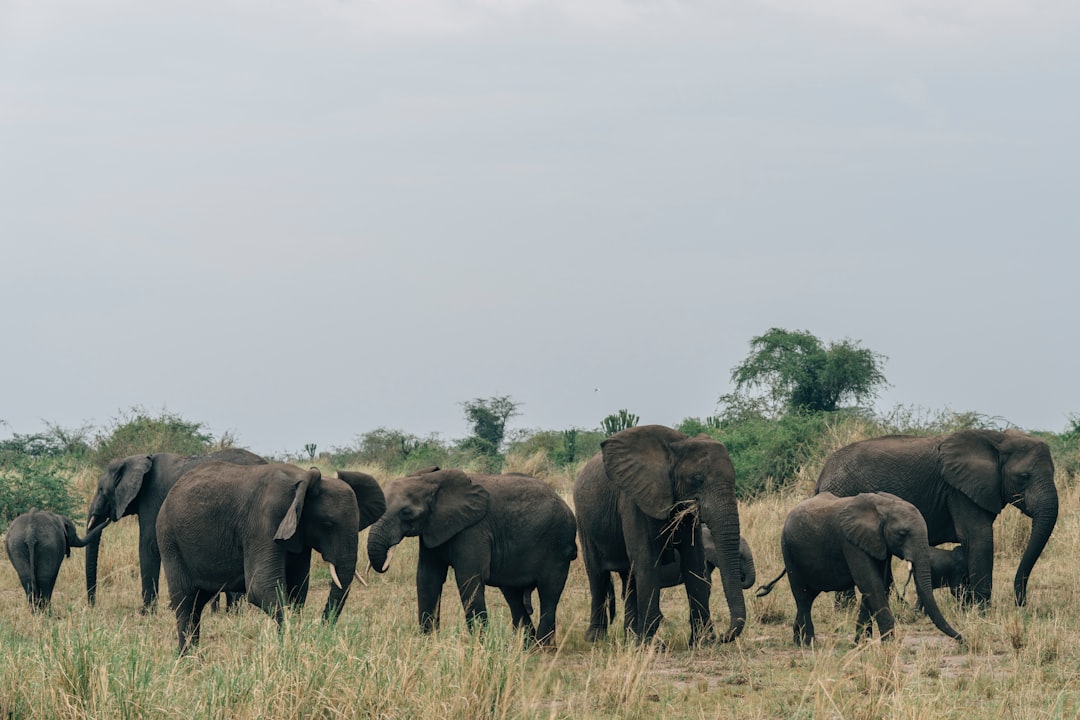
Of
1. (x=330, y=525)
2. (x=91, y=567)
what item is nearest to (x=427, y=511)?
(x=330, y=525)

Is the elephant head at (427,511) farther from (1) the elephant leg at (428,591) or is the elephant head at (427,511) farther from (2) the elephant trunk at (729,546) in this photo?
(2) the elephant trunk at (729,546)

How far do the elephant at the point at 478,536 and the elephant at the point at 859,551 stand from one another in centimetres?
199

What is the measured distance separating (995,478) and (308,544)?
6914mm

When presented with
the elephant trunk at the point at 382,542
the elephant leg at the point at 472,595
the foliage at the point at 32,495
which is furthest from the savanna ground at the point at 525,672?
the foliage at the point at 32,495

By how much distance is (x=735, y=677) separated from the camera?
367 inches

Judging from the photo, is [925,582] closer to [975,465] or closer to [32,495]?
[975,465]

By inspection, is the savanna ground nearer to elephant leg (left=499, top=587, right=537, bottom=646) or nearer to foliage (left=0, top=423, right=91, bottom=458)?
elephant leg (left=499, top=587, right=537, bottom=646)

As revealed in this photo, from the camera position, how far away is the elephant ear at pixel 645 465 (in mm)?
10547

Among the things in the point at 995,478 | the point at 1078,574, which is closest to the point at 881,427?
the point at 1078,574

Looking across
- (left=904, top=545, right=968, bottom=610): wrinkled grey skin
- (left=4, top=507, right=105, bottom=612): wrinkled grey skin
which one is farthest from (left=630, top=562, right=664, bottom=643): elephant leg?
(left=4, top=507, right=105, bottom=612): wrinkled grey skin

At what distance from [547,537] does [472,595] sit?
33.8 inches

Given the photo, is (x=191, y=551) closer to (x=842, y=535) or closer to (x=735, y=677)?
(x=735, y=677)

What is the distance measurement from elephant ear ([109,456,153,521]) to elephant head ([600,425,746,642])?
5777 mm

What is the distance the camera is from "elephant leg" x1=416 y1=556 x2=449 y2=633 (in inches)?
420
